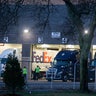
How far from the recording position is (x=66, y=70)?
132ft

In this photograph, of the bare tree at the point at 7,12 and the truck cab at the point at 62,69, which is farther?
the truck cab at the point at 62,69

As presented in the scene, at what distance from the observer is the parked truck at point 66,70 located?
37219 mm

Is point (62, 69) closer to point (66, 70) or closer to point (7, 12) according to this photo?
point (66, 70)

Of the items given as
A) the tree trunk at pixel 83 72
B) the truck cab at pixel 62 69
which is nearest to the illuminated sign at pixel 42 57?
the truck cab at pixel 62 69

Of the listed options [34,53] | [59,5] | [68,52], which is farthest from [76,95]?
[34,53]

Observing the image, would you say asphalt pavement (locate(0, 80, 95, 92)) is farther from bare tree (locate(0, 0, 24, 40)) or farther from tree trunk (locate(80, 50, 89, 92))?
bare tree (locate(0, 0, 24, 40))

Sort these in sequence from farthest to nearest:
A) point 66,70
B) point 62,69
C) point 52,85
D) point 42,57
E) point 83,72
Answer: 1. point 42,57
2. point 62,69
3. point 66,70
4. point 52,85
5. point 83,72

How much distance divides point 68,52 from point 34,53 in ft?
53.9

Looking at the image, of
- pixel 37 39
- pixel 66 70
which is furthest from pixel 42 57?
Result: pixel 66 70

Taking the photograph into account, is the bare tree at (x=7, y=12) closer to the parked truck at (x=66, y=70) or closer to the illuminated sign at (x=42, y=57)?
the parked truck at (x=66, y=70)

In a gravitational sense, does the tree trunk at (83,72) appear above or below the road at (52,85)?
above

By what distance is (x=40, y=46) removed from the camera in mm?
62156

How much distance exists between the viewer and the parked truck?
1465 inches

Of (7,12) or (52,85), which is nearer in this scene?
(7,12)
